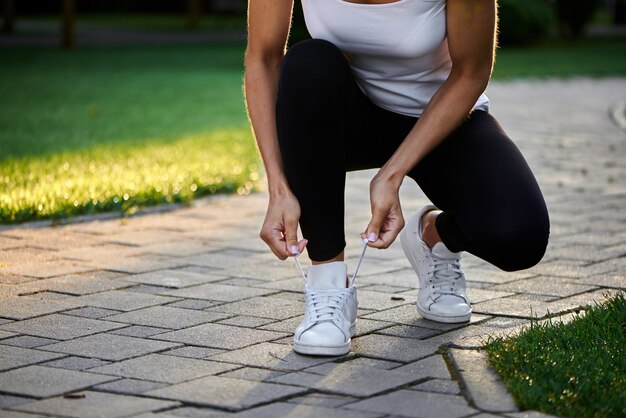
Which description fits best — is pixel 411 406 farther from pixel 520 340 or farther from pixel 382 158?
pixel 382 158

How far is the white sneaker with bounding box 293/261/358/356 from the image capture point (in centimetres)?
297

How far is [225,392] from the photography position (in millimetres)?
2639

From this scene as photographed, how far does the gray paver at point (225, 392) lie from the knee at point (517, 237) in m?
0.75

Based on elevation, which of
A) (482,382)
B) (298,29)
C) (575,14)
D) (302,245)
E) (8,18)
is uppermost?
(302,245)

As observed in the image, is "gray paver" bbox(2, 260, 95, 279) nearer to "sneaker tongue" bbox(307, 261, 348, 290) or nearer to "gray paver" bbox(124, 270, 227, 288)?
"gray paver" bbox(124, 270, 227, 288)

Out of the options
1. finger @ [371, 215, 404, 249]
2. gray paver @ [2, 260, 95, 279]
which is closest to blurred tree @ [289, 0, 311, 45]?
gray paver @ [2, 260, 95, 279]

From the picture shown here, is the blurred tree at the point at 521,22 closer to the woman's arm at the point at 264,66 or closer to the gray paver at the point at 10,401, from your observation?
the woman's arm at the point at 264,66

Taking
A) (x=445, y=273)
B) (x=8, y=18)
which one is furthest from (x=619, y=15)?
(x=445, y=273)

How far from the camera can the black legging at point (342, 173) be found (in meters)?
3.09

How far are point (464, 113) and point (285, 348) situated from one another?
802 mm

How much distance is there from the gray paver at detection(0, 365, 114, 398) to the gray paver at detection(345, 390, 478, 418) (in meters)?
0.65

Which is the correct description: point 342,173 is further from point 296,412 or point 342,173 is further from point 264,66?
point 296,412

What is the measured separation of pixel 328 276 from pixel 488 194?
19.3 inches

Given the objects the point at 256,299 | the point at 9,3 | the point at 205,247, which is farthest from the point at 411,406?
the point at 9,3
